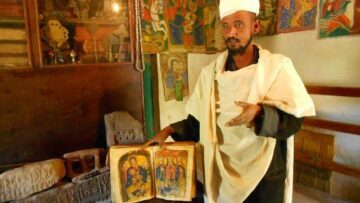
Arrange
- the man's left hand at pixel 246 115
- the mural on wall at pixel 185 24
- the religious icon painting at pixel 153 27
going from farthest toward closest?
the mural on wall at pixel 185 24, the religious icon painting at pixel 153 27, the man's left hand at pixel 246 115

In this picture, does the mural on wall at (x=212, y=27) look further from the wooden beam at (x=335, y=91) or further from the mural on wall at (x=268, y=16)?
the wooden beam at (x=335, y=91)

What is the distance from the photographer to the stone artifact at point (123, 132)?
164 centimetres

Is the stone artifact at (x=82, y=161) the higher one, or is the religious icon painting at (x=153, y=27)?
the religious icon painting at (x=153, y=27)

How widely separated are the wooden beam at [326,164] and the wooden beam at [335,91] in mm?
391

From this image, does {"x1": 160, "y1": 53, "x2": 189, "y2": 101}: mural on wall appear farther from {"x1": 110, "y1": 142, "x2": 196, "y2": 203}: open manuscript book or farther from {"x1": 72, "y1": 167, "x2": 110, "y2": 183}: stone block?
{"x1": 110, "y1": 142, "x2": 196, "y2": 203}: open manuscript book

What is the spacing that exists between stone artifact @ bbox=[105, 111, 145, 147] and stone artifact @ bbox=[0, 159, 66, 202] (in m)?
0.36

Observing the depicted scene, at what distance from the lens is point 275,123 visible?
90cm

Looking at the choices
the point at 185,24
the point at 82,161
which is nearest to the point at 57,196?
the point at 82,161

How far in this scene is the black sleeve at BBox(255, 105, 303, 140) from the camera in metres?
0.88

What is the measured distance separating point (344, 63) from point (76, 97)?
1579 millimetres

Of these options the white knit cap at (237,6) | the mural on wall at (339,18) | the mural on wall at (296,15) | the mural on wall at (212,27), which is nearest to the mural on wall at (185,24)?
the mural on wall at (212,27)

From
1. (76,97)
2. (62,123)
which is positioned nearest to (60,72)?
(76,97)

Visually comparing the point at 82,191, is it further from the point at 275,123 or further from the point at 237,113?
the point at 275,123

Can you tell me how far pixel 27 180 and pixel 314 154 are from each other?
1.61m
